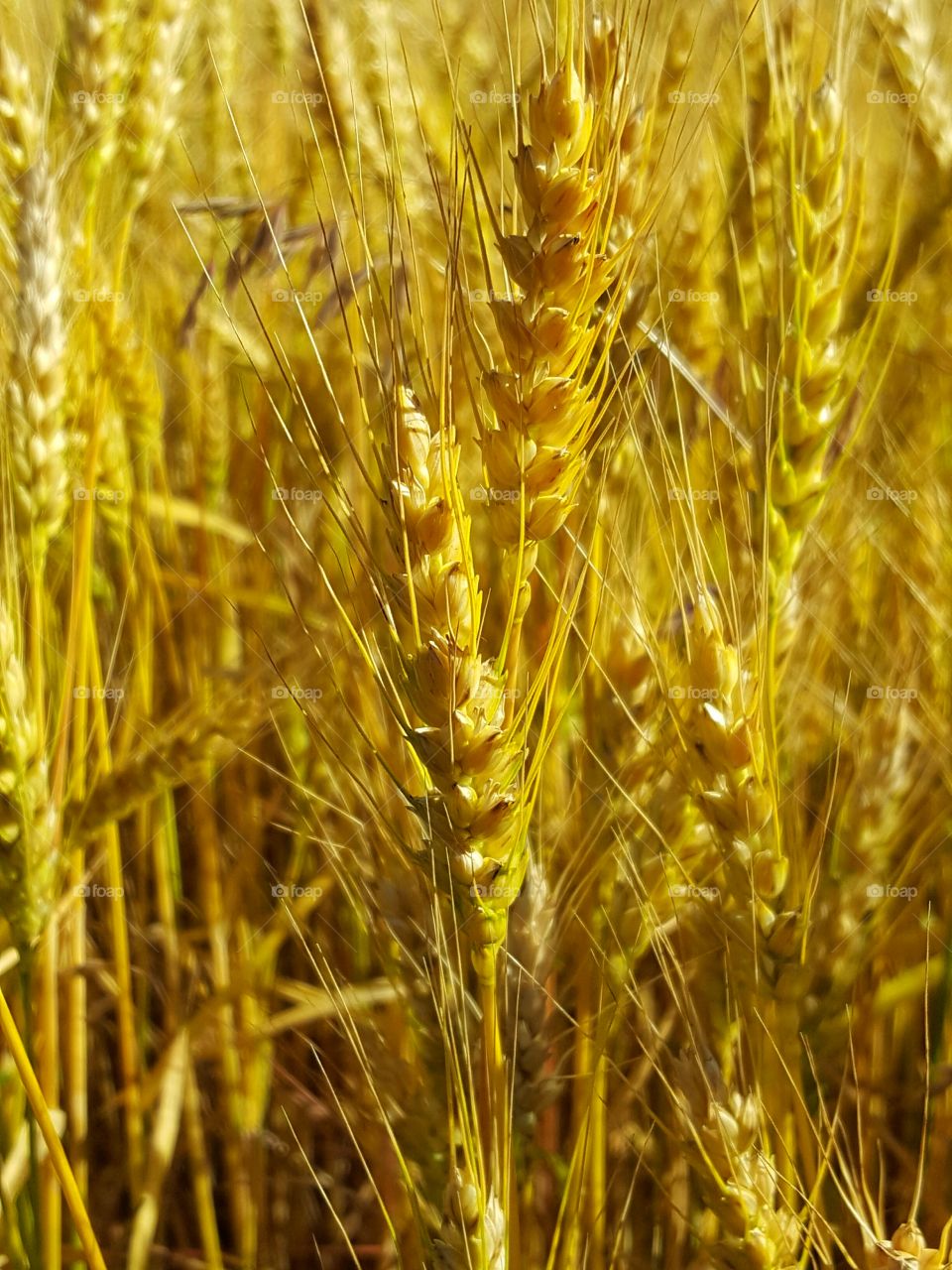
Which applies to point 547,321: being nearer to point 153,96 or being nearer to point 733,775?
point 733,775

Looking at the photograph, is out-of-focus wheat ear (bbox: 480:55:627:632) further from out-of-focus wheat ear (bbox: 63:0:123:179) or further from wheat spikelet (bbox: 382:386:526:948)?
out-of-focus wheat ear (bbox: 63:0:123:179)

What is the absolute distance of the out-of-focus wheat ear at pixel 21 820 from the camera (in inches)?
22.5

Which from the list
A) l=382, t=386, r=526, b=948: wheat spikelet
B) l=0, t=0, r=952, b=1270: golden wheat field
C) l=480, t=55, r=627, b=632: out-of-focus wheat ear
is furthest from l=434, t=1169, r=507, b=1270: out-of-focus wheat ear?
l=480, t=55, r=627, b=632: out-of-focus wheat ear

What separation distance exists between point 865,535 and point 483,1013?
1.87 ft

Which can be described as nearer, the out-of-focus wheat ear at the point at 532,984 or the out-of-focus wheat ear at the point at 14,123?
the out-of-focus wheat ear at the point at 532,984

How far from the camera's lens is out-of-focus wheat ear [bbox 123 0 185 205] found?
2.79ft

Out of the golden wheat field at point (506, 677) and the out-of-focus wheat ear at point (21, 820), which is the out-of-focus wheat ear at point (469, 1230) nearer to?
the golden wheat field at point (506, 677)

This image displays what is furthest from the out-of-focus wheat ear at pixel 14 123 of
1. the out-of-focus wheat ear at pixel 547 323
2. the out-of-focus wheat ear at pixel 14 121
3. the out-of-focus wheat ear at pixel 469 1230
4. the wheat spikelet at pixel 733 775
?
the out-of-focus wheat ear at pixel 469 1230

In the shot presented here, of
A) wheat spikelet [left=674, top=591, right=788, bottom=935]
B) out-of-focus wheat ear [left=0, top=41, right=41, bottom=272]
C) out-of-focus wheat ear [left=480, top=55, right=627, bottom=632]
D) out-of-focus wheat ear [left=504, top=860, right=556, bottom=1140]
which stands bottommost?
out-of-focus wheat ear [left=504, top=860, right=556, bottom=1140]

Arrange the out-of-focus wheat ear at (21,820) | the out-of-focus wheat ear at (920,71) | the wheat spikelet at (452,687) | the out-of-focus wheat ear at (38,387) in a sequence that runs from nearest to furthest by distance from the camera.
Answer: the wheat spikelet at (452,687) → the out-of-focus wheat ear at (21,820) → the out-of-focus wheat ear at (38,387) → the out-of-focus wheat ear at (920,71)

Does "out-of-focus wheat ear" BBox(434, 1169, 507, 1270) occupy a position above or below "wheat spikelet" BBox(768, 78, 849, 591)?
below

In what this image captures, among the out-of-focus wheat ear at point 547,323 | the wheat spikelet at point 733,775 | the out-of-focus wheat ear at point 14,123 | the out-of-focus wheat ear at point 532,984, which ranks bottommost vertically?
the out-of-focus wheat ear at point 532,984

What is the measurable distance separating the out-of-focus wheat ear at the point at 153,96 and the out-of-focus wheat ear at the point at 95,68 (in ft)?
0.08

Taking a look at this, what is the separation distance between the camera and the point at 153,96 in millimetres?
862
